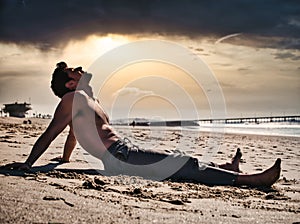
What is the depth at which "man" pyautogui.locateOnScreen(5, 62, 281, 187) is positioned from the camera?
3.98 m

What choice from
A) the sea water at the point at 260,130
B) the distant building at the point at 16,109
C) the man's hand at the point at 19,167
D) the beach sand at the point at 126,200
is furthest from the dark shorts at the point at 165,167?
the distant building at the point at 16,109

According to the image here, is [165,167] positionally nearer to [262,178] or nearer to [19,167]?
[262,178]

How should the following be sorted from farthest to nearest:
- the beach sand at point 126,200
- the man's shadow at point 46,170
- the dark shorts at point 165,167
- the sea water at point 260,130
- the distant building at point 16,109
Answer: the distant building at point 16,109 < the sea water at point 260,130 < the dark shorts at point 165,167 < the man's shadow at point 46,170 < the beach sand at point 126,200

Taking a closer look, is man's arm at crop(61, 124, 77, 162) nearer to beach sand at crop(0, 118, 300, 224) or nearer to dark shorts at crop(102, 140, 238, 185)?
beach sand at crop(0, 118, 300, 224)

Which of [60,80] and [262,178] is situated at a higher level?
[60,80]

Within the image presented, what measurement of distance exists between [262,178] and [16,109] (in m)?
53.8

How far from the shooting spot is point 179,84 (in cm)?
513

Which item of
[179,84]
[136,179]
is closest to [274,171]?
[136,179]

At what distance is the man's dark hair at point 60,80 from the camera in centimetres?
439

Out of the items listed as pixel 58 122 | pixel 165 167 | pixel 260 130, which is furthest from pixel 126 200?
pixel 260 130

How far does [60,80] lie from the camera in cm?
443

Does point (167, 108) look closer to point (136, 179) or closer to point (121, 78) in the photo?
point (121, 78)

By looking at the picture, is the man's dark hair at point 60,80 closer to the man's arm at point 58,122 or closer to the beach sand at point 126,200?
the man's arm at point 58,122

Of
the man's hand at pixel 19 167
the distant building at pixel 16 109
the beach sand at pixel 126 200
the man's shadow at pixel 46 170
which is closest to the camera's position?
the beach sand at pixel 126 200
